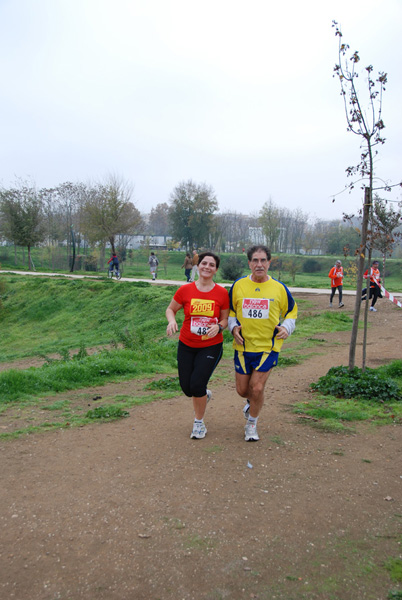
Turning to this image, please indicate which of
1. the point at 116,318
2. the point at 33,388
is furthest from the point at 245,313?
the point at 116,318

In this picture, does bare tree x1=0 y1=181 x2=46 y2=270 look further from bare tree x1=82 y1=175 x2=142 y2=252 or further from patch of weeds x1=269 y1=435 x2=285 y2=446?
patch of weeds x1=269 y1=435 x2=285 y2=446

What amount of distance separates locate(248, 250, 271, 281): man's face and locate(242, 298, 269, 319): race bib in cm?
24

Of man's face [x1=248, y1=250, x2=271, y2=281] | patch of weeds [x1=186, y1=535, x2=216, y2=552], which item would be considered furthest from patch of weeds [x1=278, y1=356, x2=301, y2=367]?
patch of weeds [x1=186, y1=535, x2=216, y2=552]

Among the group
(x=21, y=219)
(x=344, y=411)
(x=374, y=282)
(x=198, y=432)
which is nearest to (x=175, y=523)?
(x=198, y=432)

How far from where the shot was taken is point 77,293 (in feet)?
67.7

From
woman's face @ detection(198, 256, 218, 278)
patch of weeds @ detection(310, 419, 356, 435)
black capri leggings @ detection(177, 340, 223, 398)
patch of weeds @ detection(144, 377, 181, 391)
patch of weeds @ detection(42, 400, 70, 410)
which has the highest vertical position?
woman's face @ detection(198, 256, 218, 278)

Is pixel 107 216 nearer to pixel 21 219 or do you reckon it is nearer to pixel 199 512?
pixel 21 219

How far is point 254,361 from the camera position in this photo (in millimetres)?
4777

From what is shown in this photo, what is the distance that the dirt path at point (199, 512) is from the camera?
2.79 metres

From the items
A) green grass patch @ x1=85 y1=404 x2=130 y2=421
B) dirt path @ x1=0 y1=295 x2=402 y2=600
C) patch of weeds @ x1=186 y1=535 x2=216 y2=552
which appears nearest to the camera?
dirt path @ x1=0 y1=295 x2=402 y2=600

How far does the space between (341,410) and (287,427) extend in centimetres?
89

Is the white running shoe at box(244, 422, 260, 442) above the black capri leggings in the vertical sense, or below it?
below

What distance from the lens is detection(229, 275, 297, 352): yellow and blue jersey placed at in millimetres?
4727

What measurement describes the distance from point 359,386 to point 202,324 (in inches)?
111
